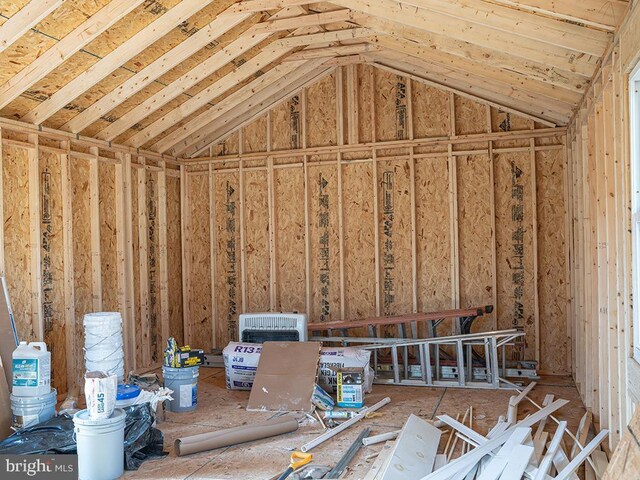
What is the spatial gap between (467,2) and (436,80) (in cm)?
315

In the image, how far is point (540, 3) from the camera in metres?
3.62

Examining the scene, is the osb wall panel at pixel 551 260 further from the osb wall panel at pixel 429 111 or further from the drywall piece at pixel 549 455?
the drywall piece at pixel 549 455

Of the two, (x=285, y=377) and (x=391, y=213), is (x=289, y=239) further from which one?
(x=285, y=377)

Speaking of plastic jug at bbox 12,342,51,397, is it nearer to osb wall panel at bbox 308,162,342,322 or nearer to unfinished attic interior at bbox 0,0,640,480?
unfinished attic interior at bbox 0,0,640,480

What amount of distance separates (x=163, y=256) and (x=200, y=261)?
2.19ft

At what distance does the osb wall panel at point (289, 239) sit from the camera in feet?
25.6

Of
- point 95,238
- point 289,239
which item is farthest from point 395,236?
point 95,238

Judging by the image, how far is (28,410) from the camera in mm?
4602

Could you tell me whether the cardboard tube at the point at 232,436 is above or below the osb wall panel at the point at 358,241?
below

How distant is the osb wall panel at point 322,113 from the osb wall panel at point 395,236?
35.3 inches

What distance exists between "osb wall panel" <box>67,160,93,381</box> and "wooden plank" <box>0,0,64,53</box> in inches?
80.2

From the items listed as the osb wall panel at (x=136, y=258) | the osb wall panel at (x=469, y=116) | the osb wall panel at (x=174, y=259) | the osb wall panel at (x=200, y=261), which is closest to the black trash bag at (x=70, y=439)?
the osb wall panel at (x=136, y=258)

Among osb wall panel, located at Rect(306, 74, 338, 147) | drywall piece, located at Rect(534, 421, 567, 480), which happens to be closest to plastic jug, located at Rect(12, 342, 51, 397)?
drywall piece, located at Rect(534, 421, 567, 480)

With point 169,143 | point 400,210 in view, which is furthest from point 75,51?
point 400,210
